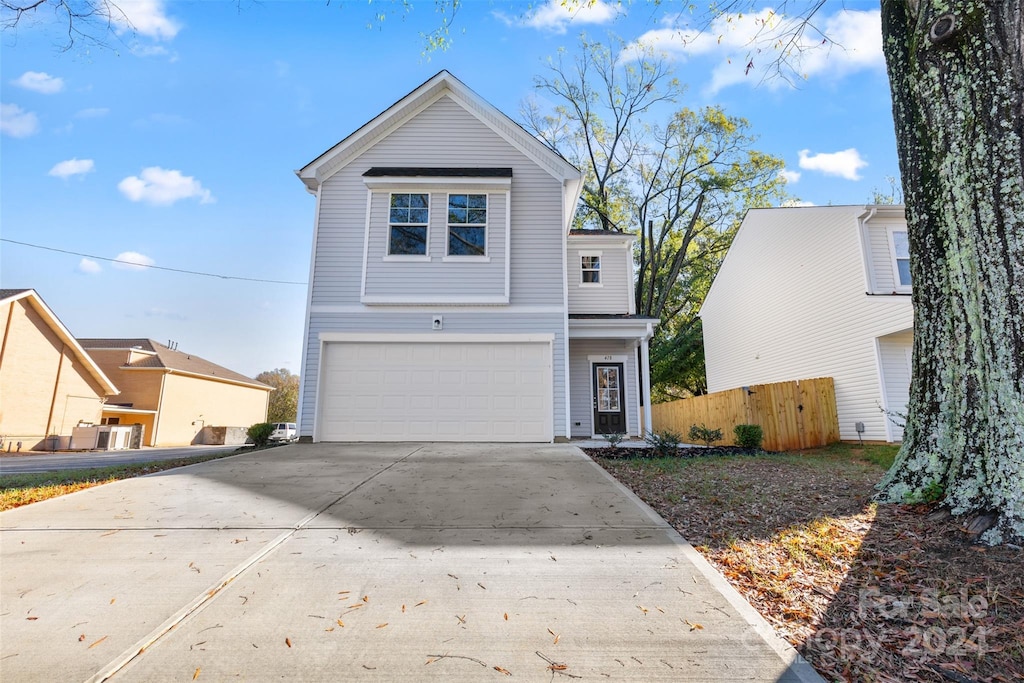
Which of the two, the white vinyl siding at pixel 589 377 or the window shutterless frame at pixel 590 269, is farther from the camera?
the window shutterless frame at pixel 590 269

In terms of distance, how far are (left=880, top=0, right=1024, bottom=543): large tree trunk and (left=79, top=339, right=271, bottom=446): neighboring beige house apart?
97.6ft

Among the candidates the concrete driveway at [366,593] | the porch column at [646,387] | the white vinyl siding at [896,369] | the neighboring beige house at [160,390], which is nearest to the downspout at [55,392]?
the neighboring beige house at [160,390]

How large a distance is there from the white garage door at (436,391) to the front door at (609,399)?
3268 millimetres

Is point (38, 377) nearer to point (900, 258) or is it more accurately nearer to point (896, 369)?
point (896, 369)

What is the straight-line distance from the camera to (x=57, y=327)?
63.7ft

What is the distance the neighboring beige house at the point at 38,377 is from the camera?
687 inches

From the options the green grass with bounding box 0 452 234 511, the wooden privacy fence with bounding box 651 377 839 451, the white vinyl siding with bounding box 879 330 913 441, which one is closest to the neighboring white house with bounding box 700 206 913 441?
the white vinyl siding with bounding box 879 330 913 441

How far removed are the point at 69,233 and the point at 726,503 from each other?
25512 millimetres

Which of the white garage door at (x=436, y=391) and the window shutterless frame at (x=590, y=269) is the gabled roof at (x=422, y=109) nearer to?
the window shutterless frame at (x=590, y=269)

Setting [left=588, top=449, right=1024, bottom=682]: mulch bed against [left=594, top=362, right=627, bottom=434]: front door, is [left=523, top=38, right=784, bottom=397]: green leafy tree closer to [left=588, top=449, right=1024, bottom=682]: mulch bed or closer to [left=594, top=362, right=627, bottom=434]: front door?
[left=594, top=362, right=627, bottom=434]: front door

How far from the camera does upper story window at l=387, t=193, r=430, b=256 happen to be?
10.3m

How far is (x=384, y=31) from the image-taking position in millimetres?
7090

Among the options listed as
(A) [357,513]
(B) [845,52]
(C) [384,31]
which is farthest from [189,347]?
(B) [845,52]

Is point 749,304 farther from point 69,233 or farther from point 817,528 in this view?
point 69,233
